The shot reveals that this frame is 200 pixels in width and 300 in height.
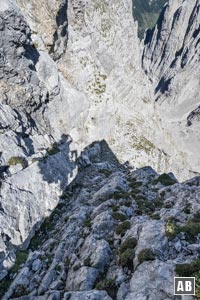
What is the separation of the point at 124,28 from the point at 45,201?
380 ft

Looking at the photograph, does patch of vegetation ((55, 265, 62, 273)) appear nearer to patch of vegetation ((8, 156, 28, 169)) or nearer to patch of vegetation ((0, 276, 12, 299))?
patch of vegetation ((0, 276, 12, 299))

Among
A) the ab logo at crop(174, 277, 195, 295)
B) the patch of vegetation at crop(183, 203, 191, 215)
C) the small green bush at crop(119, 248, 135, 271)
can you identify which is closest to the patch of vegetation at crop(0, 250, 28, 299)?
the small green bush at crop(119, 248, 135, 271)

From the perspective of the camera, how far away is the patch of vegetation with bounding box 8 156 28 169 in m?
37.5

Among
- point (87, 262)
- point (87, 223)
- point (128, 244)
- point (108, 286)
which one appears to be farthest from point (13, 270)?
point (108, 286)

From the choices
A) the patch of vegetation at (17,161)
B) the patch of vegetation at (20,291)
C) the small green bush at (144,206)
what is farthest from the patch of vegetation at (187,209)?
the patch of vegetation at (17,161)

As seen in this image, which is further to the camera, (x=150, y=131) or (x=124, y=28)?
(x=124, y=28)

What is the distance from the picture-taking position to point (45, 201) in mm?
40031

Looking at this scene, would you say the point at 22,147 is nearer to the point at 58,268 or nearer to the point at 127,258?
the point at 58,268

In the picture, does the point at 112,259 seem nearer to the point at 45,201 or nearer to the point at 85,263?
the point at 85,263

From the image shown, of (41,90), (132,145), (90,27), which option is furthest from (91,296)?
(90,27)

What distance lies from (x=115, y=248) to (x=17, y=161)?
1797cm

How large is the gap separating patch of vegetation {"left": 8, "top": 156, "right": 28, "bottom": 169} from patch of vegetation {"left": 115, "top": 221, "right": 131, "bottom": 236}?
15.7 meters

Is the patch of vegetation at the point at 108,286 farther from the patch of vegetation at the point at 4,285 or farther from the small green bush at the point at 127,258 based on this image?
the patch of vegetation at the point at 4,285

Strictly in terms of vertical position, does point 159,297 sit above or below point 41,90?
below
